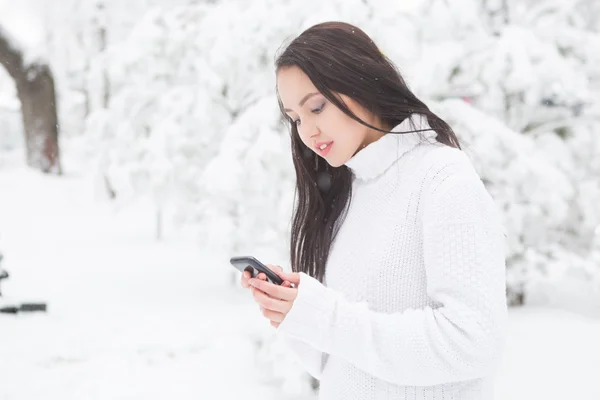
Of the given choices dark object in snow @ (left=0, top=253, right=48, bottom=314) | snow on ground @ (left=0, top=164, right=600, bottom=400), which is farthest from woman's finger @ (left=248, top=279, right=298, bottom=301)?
dark object in snow @ (left=0, top=253, right=48, bottom=314)

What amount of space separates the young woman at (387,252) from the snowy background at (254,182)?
2937 mm

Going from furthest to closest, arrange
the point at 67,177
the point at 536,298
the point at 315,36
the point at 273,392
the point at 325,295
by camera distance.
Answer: the point at 67,177 → the point at 536,298 → the point at 273,392 → the point at 315,36 → the point at 325,295

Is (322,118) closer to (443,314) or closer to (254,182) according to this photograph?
(443,314)

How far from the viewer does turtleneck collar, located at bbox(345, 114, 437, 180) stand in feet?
4.00

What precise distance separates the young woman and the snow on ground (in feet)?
9.62

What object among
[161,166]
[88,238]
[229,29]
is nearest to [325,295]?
[229,29]

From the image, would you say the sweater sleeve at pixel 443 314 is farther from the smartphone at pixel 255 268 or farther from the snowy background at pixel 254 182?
the snowy background at pixel 254 182

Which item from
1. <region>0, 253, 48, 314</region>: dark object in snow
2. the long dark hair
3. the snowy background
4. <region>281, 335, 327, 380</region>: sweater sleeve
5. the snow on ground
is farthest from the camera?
<region>0, 253, 48, 314</region>: dark object in snow

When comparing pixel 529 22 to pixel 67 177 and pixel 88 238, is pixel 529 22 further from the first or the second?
pixel 67 177

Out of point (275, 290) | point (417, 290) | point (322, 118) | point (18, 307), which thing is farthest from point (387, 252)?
point (18, 307)

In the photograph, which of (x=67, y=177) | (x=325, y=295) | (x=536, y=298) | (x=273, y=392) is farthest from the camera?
(x=67, y=177)

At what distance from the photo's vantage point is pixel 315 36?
1247 mm

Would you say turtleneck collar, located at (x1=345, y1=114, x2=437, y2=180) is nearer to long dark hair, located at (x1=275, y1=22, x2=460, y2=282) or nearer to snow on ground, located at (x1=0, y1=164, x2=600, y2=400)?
long dark hair, located at (x1=275, y1=22, x2=460, y2=282)

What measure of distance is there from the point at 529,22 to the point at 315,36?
6253 mm
